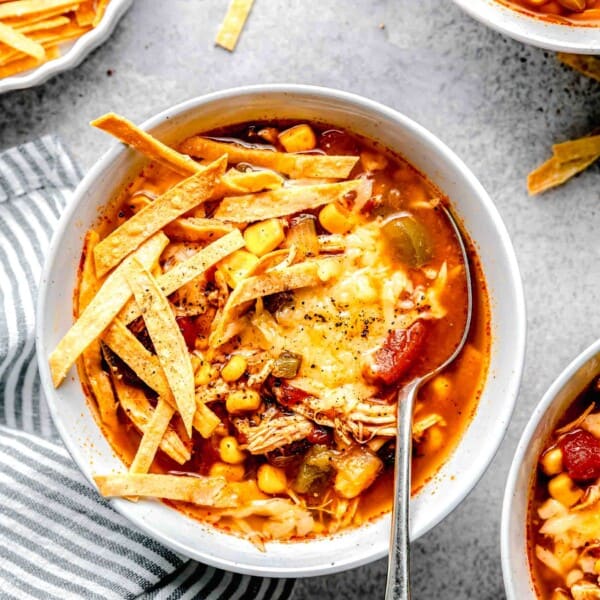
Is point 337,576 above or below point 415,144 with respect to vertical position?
below

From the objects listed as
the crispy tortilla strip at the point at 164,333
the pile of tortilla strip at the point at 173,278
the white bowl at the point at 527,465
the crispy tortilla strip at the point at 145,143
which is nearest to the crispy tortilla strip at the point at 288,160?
the pile of tortilla strip at the point at 173,278

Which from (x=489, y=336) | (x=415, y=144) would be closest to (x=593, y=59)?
(x=415, y=144)

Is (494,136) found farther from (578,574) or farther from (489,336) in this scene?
(578,574)

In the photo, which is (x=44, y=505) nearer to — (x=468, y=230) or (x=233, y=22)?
(x=468, y=230)

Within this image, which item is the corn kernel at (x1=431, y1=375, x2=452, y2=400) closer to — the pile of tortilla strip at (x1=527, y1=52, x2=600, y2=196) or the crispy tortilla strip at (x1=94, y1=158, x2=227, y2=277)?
the pile of tortilla strip at (x1=527, y1=52, x2=600, y2=196)

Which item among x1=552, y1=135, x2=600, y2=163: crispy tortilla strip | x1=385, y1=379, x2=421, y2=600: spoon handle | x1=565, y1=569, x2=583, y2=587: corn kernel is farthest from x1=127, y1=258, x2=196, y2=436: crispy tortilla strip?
x1=552, y1=135, x2=600, y2=163: crispy tortilla strip
